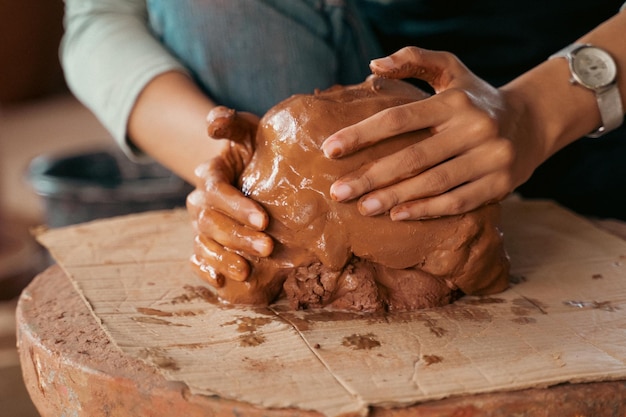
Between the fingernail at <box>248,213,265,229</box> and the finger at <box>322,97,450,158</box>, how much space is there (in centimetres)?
12

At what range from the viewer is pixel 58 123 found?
4.42 metres

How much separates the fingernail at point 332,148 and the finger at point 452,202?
104mm

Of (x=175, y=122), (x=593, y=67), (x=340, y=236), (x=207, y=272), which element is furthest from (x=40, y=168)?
(x=593, y=67)

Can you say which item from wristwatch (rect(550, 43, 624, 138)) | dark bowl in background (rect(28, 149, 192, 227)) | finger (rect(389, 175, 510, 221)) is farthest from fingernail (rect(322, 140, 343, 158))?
dark bowl in background (rect(28, 149, 192, 227))

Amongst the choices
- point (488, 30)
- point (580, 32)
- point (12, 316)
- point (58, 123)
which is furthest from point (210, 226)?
point (58, 123)

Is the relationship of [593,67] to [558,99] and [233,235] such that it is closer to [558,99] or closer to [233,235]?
[558,99]

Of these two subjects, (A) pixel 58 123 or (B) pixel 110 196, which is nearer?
(B) pixel 110 196

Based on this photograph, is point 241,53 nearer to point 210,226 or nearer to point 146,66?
point 146,66

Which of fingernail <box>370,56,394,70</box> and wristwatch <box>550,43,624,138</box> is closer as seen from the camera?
fingernail <box>370,56,394,70</box>

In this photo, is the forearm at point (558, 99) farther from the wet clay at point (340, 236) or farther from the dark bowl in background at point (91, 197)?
the dark bowl in background at point (91, 197)

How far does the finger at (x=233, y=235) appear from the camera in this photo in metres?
1.00

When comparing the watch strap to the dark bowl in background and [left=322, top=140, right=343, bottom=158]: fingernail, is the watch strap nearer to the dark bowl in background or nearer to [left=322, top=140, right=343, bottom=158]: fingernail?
[left=322, top=140, right=343, bottom=158]: fingernail

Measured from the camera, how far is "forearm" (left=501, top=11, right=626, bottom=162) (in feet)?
3.77

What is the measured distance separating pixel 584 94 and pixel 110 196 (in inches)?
45.8
